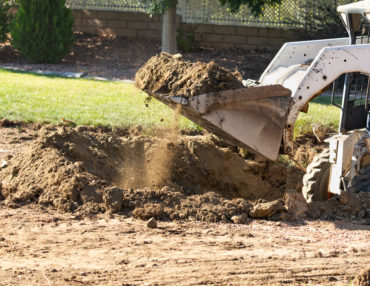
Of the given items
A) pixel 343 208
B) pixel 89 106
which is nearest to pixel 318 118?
pixel 89 106

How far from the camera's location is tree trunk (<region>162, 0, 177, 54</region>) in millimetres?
15812

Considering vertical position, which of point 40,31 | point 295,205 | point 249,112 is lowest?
point 295,205

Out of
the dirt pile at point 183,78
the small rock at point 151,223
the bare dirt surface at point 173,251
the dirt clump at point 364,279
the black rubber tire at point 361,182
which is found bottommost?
the bare dirt surface at point 173,251

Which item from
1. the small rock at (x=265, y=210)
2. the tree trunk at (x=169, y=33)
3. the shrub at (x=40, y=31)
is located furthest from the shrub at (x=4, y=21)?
the small rock at (x=265, y=210)

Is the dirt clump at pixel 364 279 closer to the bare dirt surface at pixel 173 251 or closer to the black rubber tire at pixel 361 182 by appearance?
the bare dirt surface at pixel 173 251

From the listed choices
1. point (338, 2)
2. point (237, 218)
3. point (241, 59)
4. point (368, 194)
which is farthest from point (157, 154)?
point (338, 2)

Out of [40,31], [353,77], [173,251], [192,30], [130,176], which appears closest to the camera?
[173,251]

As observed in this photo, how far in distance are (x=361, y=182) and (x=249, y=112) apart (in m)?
1.29

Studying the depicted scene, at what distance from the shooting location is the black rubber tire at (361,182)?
6184mm

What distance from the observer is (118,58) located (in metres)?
16.8

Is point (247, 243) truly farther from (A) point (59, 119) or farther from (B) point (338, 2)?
(B) point (338, 2)

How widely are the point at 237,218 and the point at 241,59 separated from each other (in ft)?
36.2

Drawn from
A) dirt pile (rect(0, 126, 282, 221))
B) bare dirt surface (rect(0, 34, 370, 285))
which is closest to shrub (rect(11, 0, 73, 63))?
bare dirt surface (rect(0, 34, 370, 285))

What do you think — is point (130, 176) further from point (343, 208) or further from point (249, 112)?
point (343, 208)
